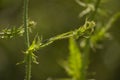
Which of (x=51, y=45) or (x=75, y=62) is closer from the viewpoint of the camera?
(x=75, y=62)

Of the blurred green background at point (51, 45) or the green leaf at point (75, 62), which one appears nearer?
the green leaf at point (75, 62)

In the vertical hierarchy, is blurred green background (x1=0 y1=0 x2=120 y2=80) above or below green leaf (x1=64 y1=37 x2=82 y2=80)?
above

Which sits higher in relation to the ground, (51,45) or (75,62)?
(51,45)

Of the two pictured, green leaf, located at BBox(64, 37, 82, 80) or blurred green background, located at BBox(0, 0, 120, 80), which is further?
blurred green background, located at BBox(0, 0, 120, 80)

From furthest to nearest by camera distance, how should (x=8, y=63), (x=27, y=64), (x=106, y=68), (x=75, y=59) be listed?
(x=8, y=63)
(x=106, y=68)
(x=75, y=59)
(x=27, y=64)

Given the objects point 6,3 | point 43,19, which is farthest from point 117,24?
point 6,3

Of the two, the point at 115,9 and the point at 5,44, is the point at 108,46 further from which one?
the point at 5,44

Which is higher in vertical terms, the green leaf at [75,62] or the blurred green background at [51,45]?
the blurred green background at [51,45]

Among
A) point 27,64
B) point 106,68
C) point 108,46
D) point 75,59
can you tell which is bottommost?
point 27,64
